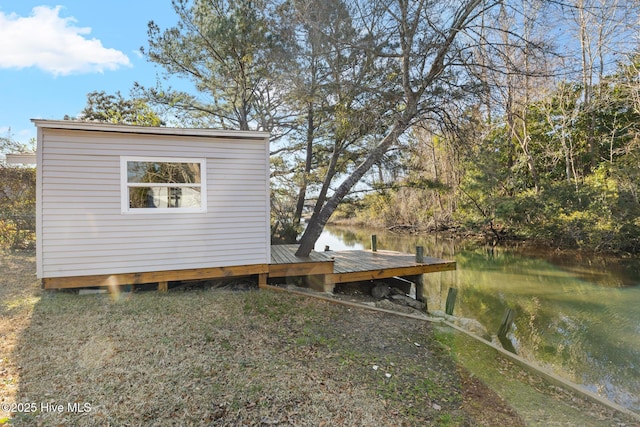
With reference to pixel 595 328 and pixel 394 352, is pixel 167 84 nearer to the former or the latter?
pixel 394 352

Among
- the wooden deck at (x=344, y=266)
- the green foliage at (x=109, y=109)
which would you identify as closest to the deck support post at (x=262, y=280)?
the wooden deck at (x=344, y=266)

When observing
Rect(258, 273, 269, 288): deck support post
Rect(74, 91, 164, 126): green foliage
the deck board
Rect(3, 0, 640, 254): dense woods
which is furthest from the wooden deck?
Rect(74, 91, 164, 126): green foliage

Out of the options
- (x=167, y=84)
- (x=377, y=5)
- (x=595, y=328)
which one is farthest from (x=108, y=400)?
(x=167, y=84)

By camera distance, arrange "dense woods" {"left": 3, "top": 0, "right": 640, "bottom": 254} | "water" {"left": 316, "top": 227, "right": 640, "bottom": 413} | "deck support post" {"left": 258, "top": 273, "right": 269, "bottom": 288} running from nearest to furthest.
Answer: "water" {"left": 316, "top": 227, "right": 640, "bottom": 413}, "deck support post" {"left": 258, "top": 273, "right": 269, "bottom": 288}, "dense woods" {"left": 3, "top": 0, "right": 640, "bottom": 254}

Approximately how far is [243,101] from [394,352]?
26.3 feet

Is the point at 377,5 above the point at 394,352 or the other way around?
above

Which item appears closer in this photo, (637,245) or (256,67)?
(256,67)

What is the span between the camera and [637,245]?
39.5 ft

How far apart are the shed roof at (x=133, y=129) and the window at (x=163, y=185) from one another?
434mm

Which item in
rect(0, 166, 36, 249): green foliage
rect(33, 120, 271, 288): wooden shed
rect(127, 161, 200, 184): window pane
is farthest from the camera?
rect(0, 166, 36, 249): green foliage

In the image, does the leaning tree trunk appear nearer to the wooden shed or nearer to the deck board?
the deck board

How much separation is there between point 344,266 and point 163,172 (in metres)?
3.94

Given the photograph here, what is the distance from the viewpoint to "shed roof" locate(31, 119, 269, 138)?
4.62m

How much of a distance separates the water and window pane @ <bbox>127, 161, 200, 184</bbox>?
5973mm
